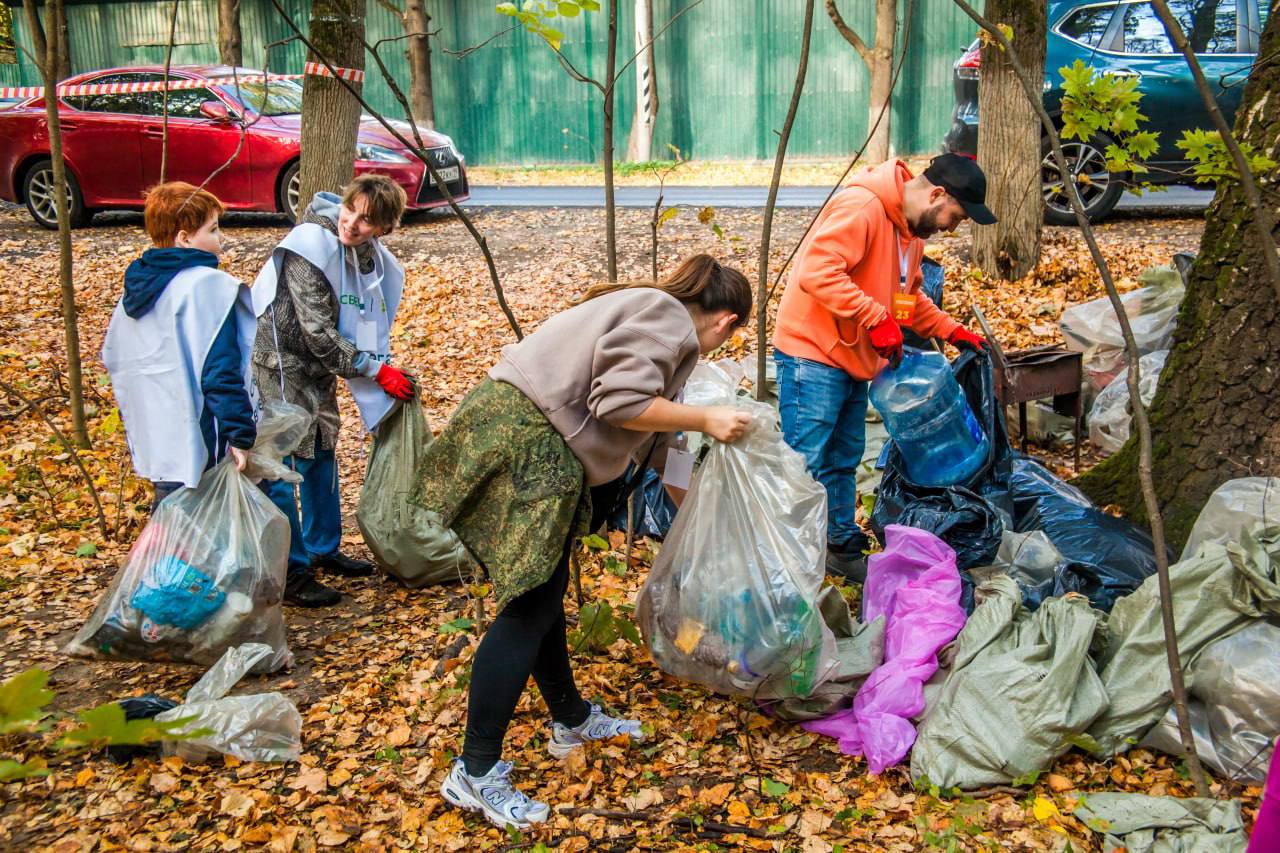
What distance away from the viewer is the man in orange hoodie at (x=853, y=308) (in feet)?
11.6

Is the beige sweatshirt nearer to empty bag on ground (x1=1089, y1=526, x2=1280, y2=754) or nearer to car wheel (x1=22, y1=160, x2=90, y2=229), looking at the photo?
empty bag on ground (x1=1089, y1=526, x2=1280, y2=754)

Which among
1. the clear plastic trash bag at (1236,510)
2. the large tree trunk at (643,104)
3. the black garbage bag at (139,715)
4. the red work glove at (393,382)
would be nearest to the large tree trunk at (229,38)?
the large tree trunk at (643,104)

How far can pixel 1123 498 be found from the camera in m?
4.03

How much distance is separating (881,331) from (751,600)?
1121 mm

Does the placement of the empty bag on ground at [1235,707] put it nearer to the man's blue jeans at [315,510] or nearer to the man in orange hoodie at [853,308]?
the man in orange hoodie at [853,308]

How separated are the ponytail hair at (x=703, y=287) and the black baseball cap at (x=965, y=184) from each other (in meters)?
1.20

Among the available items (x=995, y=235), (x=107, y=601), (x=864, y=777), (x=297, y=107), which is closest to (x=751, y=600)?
(x=864, y=777)

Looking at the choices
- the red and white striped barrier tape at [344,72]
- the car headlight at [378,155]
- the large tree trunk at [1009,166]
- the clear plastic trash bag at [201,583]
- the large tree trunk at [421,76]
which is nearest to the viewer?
the clear plastic trash bag at [201,583]

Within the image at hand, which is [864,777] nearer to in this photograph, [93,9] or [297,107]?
[297,107]

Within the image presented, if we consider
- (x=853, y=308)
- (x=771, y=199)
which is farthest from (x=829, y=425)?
(x=771, y=199)

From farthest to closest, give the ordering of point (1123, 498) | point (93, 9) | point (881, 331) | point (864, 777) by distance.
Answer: point (93, 9)
point (1123, 498)
point (881, 331)
point (864, 777)

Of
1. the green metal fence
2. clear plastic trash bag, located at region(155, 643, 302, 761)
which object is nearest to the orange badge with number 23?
clear plastic trash bag, located at region(155, 643, 302, 761)

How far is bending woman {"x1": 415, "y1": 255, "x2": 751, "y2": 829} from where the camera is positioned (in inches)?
95.7

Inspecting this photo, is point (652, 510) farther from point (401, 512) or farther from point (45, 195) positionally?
point (45, 195)
